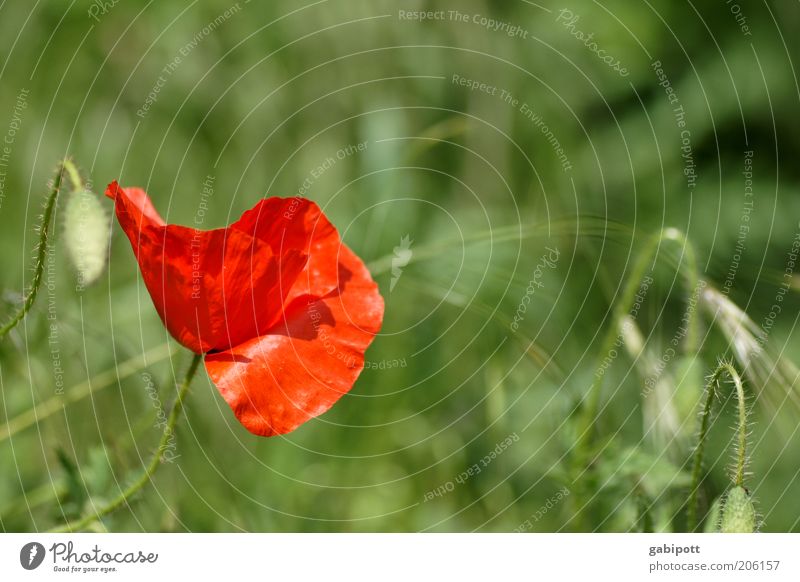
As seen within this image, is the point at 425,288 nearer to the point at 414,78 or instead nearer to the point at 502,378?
the point at 502,378

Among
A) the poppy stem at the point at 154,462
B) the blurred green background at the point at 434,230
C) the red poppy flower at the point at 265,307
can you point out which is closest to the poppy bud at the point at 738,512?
the blurred green background at the point at 434,230

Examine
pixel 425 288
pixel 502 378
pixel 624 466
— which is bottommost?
pixel 624 466

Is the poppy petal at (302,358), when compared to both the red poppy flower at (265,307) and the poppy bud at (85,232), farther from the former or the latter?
the poppy bud at (85,232)

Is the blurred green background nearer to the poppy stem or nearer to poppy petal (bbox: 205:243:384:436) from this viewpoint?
the poppy stem

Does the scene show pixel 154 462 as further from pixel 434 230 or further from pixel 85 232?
pixel 434 230

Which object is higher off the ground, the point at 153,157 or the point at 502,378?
the point at 153,157
